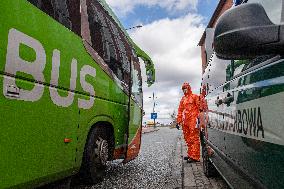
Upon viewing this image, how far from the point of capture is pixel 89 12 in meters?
4.66

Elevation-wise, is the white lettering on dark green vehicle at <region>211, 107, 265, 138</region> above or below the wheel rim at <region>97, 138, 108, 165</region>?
above

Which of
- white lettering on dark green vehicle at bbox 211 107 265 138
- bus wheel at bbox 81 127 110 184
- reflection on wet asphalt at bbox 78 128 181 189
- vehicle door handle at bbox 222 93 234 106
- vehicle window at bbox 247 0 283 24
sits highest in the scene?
vehicle window at bbox 247 0 283 24

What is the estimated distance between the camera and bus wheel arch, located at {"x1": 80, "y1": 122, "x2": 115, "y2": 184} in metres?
4.55

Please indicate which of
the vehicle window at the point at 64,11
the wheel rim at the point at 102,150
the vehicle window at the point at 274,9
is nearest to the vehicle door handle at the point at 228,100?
the vehicle window at the point at 274,9

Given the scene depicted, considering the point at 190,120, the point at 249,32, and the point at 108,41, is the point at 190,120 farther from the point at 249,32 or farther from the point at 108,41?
the point at 249,32

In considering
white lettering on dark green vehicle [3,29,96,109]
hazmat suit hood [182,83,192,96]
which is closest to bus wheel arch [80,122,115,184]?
white lettering on dark green vehicle [3,29,96,109]

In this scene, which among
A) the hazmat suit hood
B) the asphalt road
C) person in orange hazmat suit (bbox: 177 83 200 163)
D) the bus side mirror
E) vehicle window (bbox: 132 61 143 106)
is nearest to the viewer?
the bus side mirror

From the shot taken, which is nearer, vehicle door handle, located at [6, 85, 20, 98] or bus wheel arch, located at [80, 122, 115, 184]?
vehicle door handle, located at [6, 85, 20, 98]

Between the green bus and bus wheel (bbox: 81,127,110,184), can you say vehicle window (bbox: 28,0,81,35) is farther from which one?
bus wheel (bbox: 81,127,110,184)

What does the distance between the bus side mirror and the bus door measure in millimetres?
4555

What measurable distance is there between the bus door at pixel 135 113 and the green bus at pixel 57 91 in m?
0.60

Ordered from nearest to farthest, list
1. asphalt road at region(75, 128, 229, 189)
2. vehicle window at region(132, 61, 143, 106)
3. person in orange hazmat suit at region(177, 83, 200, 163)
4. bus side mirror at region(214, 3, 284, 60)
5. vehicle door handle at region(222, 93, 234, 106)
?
bus side mirror at region(214, 3, 284, 60)
vehicle door handle at region(222, 93, 234, 106)
asphalt road at region(75, 128, 229, 189)
vehicle window at region(132, 61, 143, 106)
person in orange hazmat suit at region(177, 83, 200, 163)

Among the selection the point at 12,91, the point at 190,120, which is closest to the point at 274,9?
the point at 12,91

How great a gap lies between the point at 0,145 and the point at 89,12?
267 centimetres
